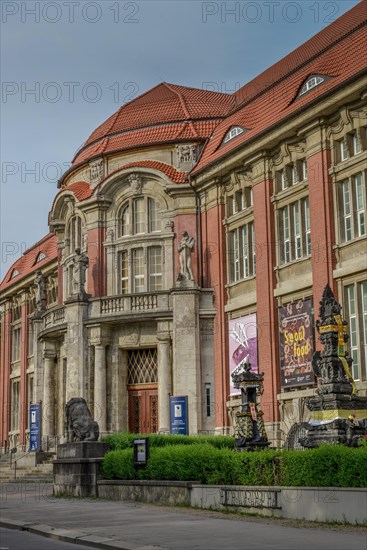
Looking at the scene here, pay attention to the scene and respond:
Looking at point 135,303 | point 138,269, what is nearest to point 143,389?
point 135,303

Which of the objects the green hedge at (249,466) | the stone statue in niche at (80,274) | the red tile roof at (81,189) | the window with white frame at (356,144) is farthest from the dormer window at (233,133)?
the green hedge at (249,466)

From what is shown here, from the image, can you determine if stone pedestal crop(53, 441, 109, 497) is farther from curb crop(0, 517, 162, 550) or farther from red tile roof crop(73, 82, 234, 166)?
red tile roof crop(73, 82, 234, 166)

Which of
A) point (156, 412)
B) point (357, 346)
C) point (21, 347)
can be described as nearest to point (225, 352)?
point (156, 412)

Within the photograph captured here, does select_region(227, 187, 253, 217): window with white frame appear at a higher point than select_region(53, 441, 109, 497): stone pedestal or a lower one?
higher

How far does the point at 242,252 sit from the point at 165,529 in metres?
19.7

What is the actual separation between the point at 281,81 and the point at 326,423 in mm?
18078

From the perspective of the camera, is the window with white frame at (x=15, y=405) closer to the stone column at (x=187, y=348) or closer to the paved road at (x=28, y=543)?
the stone column at (x=187, y=348)

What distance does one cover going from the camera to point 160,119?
127ft

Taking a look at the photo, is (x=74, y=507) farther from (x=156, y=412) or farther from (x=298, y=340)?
(x=156, y=412)

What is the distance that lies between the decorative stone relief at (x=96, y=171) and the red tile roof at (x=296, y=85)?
4.81 m

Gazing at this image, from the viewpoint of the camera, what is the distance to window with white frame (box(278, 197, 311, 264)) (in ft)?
98.6

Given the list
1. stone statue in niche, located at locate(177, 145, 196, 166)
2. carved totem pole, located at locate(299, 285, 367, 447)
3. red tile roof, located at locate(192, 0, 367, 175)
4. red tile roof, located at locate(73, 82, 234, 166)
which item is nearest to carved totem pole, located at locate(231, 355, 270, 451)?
carved totem pole, located at locate(299, 285, 367, 447)

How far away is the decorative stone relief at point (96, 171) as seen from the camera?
127 ft

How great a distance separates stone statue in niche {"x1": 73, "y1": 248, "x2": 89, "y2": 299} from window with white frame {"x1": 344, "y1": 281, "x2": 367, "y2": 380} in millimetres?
12581
